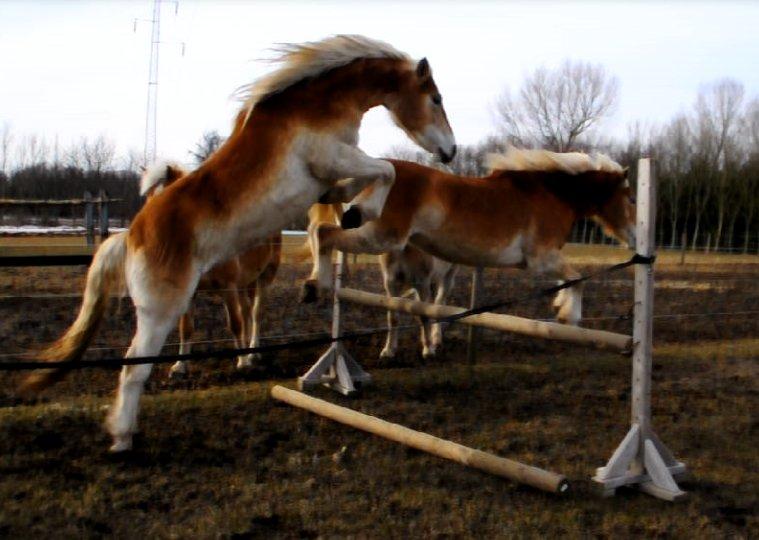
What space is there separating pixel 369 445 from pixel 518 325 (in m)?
1.31

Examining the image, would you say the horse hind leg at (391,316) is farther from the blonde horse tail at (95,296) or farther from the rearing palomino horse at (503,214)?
the blonde horse tail at (95,296)

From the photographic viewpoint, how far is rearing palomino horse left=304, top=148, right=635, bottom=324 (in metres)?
4.90

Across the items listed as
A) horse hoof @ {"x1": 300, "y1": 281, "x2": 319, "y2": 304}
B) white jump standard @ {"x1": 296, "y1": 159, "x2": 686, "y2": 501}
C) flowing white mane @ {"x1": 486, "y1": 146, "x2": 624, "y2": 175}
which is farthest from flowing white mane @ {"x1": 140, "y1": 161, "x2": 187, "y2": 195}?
white jump standard @ {"x1": 296, "y1": 159, "x2": 686, "y2": 501}

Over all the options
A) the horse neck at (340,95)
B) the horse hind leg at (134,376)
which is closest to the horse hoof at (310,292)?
the horse hind leg at (134,376)

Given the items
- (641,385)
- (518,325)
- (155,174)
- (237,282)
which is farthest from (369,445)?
(155,174)

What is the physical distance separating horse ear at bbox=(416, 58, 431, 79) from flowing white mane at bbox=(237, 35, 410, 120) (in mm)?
225

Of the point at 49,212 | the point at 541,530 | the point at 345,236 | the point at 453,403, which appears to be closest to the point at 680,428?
the point at 453,403

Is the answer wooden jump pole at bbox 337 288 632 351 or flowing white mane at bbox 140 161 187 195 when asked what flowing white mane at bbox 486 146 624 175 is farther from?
flowing white mane at bbox 140 161 187 195

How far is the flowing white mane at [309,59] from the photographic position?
13.8 ft

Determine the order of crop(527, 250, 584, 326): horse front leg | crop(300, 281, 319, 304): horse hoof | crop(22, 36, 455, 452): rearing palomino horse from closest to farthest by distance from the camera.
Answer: crop(22, 36, 455, 452): rearing palomino horse, crop(300, 281, 319, 304): horse hoof, crop(527, 250, 584, 326): horse front leg

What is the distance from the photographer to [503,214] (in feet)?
17.8

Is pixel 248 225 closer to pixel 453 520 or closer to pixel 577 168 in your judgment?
pixel 453 520

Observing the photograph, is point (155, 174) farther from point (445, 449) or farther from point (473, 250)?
point (445, 449)

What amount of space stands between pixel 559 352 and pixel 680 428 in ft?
11.2
